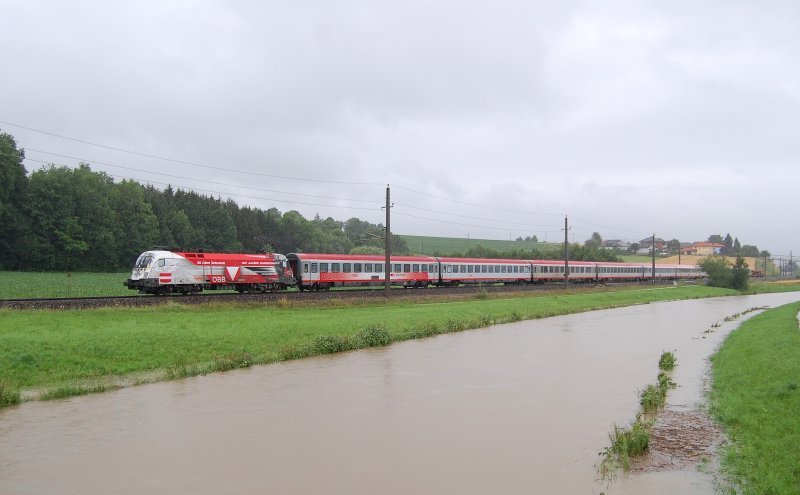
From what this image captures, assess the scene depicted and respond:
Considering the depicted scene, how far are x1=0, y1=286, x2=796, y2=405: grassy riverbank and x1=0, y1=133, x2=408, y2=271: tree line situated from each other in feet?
93.9

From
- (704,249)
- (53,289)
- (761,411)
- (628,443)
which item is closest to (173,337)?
(628,443)

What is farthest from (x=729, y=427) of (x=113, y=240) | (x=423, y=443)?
(x=113, y=240)

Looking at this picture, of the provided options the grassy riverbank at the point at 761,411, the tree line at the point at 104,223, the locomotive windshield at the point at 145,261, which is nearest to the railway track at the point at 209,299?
the locomotive windshield at the point at 145,261

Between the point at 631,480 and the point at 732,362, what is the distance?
1230 centimetres

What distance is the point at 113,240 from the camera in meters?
69.0

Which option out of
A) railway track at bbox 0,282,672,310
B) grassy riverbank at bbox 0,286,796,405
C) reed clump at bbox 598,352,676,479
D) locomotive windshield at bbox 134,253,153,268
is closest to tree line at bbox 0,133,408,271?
railway track at bbox 0,282,672,310

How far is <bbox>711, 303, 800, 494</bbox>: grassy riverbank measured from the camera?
9.01m

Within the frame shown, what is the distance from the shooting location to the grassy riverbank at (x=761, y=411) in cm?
901

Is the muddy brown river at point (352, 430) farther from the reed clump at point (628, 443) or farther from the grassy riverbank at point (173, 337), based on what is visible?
the grassy riverbank at point (173, 337)

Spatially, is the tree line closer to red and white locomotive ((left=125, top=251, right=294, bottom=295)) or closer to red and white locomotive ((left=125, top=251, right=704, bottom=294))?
red and white locomotive ((left=125, top=251, right=704, bottom=294))

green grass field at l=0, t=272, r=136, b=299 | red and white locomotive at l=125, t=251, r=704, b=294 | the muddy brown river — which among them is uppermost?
red and white locomotive at l=125, t=251, r=704, b=294

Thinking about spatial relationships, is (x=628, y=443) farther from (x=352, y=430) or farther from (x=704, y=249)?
(x=704, y=249)

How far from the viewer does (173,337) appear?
20828 mm

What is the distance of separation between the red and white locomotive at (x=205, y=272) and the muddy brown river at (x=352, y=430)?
1744 centimetres
